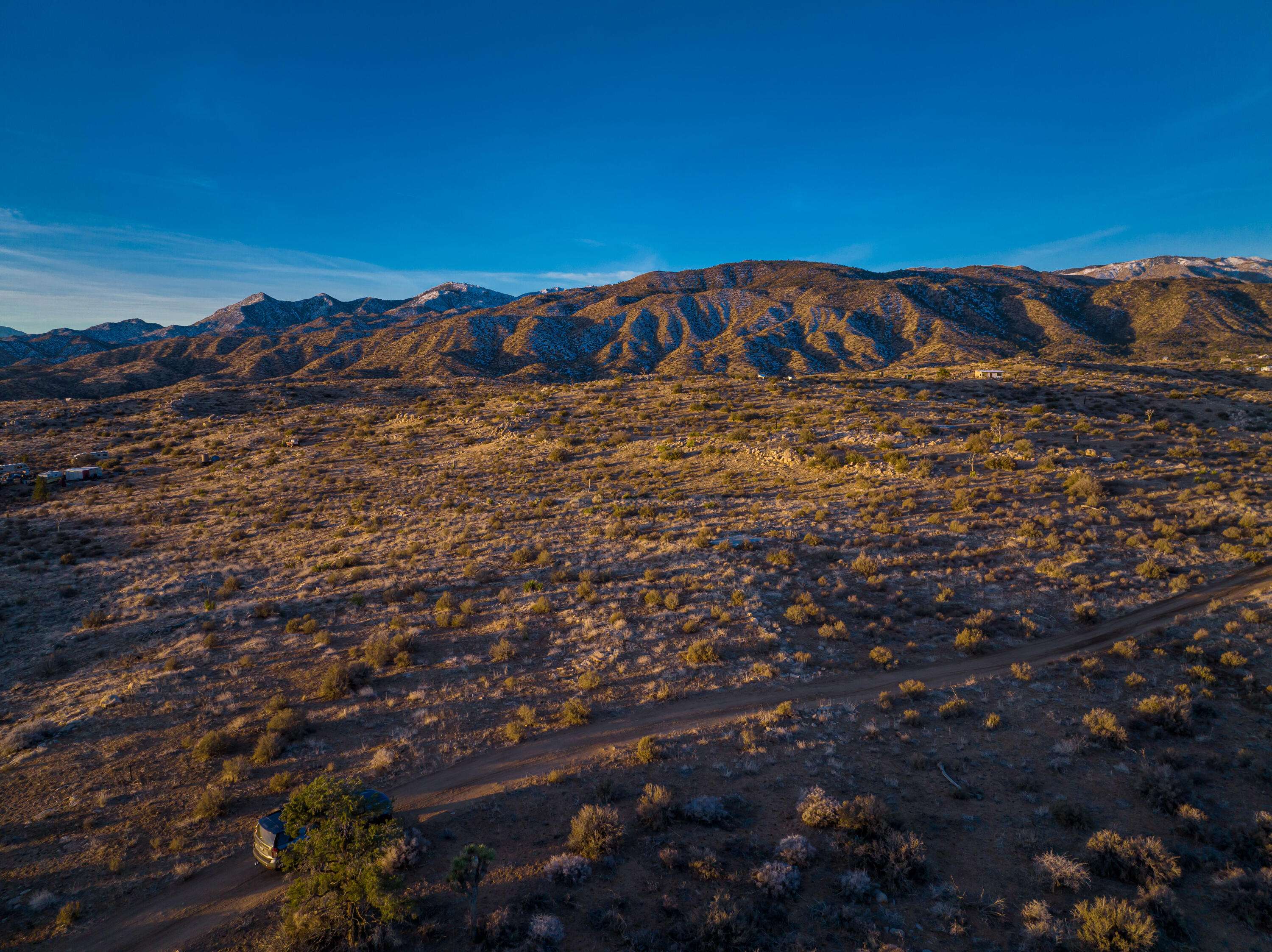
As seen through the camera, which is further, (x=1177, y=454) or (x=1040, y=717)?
(x=1177, y=454)

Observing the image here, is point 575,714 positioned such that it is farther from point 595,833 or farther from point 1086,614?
point 1086,614

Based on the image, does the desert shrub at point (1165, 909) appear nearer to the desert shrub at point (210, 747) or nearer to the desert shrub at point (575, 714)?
the desert shrub at point (575, 714)

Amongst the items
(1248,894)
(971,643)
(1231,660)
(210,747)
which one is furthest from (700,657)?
(1231,660)

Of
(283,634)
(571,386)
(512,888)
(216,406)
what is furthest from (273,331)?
(512,888)

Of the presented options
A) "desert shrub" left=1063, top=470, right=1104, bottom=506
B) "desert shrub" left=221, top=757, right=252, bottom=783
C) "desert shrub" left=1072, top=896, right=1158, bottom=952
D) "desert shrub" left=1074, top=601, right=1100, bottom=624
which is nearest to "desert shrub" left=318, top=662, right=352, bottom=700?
"desert shrub" left=221, top=757, right=252, bottom=783

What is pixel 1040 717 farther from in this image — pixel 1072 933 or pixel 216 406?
pixel 216 406

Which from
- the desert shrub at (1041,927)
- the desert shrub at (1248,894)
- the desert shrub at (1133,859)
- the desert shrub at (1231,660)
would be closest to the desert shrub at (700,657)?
the desert shrub at (1041,927)
